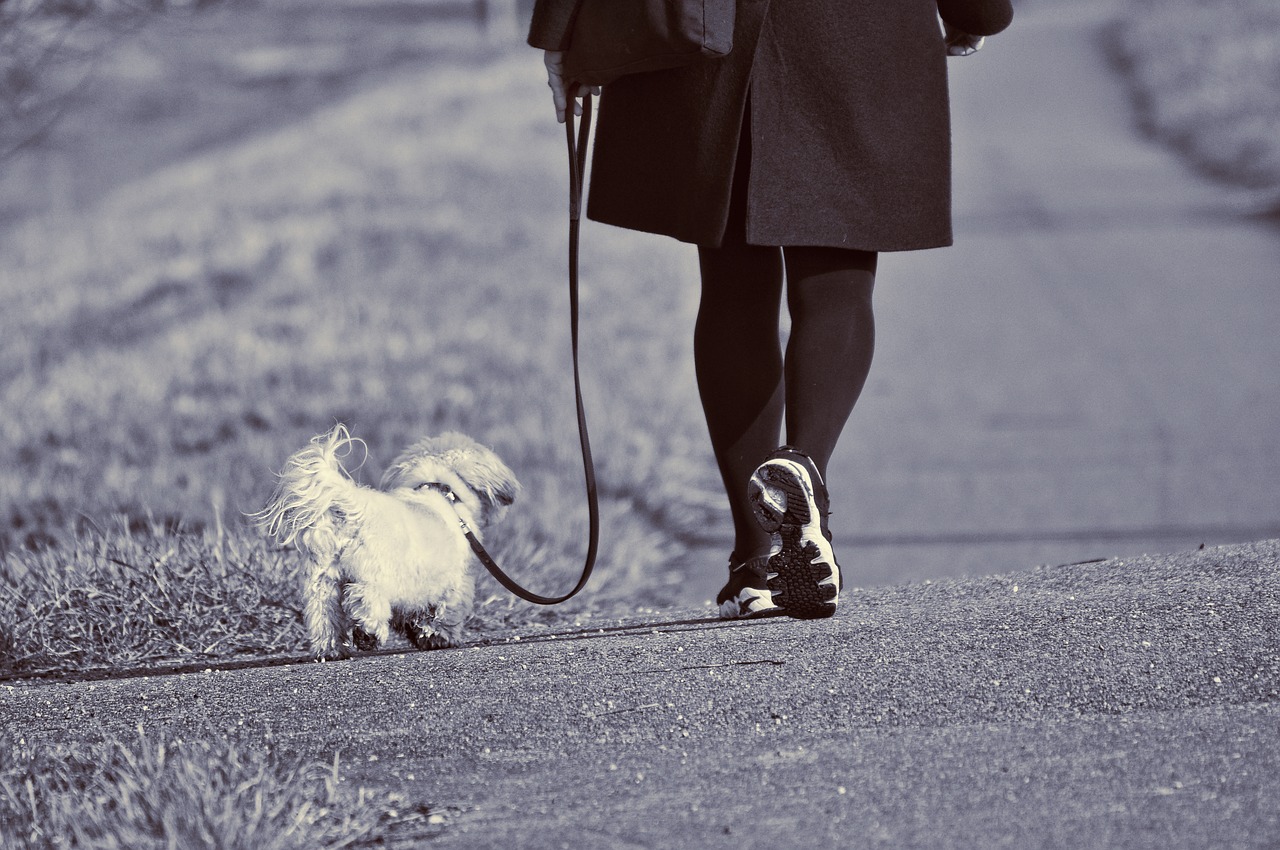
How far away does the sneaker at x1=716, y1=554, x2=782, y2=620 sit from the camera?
3.69m

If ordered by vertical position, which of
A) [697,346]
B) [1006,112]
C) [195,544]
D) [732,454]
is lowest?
[195,544]

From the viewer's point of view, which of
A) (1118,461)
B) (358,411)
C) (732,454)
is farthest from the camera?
(358,411)

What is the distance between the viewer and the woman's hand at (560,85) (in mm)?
3678

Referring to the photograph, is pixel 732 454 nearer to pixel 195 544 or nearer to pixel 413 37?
pixel 195 544

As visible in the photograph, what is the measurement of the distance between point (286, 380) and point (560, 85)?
514 centimetres

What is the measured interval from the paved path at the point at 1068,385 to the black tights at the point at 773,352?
7.04 ft

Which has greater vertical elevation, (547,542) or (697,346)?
(697,346)

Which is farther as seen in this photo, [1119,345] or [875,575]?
[1119,345]

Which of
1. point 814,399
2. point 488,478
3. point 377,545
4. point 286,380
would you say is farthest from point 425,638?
point 286,380

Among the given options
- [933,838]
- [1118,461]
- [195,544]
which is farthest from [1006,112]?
[933,838]

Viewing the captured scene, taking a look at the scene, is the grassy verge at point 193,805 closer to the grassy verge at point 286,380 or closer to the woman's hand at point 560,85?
the grassy verge at point 286,380

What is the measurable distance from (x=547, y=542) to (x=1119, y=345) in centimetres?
457

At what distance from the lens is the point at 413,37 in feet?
109

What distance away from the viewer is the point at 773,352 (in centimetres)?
371
